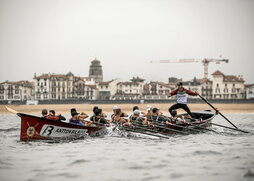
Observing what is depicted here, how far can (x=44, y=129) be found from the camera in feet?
50.7

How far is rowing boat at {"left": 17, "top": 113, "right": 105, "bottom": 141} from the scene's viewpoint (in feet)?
49.7

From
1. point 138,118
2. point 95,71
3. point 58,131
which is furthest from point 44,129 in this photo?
point 95,71

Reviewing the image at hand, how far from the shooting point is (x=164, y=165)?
11180mm

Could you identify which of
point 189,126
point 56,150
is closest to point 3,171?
point 56,150

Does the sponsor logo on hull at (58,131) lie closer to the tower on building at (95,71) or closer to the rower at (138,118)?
the rower at (138,118)

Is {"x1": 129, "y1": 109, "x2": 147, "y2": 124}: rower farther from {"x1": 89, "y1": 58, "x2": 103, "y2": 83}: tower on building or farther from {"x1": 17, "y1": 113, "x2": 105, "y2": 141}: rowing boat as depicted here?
{"x1": 89, "y1": 58, "x2": 103, "y2": 83}: tower on building

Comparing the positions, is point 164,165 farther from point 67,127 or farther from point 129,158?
point 67,127

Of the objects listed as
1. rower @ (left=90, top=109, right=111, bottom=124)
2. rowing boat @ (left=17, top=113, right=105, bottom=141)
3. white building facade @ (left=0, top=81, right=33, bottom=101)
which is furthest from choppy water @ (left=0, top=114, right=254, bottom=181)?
white building facade @ (left=0, top=81, right=33, bottom=101)

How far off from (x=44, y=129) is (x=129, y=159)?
4.82 meters

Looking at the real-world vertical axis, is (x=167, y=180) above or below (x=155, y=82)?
below

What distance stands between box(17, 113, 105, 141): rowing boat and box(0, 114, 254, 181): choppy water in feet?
1.21

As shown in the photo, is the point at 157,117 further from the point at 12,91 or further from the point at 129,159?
the point at 12,91

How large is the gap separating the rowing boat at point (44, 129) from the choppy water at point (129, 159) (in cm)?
37

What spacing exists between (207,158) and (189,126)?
24.0ft
